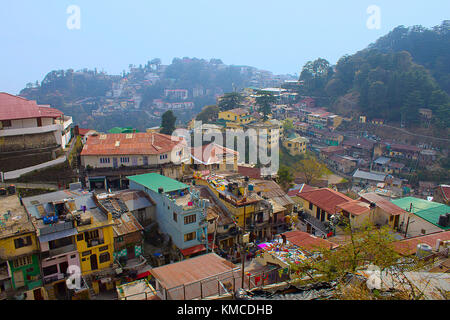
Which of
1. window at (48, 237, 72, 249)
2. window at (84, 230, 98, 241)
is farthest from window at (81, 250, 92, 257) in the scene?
window at (48, 237, 72, 249)

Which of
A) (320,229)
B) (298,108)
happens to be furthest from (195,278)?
(298,108)

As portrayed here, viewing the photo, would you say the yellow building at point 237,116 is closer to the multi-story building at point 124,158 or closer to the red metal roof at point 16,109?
the multi-story building at point 124,158

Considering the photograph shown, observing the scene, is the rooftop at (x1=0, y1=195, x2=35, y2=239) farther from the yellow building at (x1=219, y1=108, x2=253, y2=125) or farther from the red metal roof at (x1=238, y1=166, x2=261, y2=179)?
the yellow building at (x1=219, y1=108, x2=253, y2=125)

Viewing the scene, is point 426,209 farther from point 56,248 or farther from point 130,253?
point 56,248

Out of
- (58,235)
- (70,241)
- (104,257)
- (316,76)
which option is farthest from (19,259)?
(316,76)

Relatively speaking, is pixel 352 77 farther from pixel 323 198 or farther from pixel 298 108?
pixel 323 198

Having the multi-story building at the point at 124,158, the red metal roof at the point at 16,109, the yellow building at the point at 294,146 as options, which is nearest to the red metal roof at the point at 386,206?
the multi-story building at the point at 124,158
